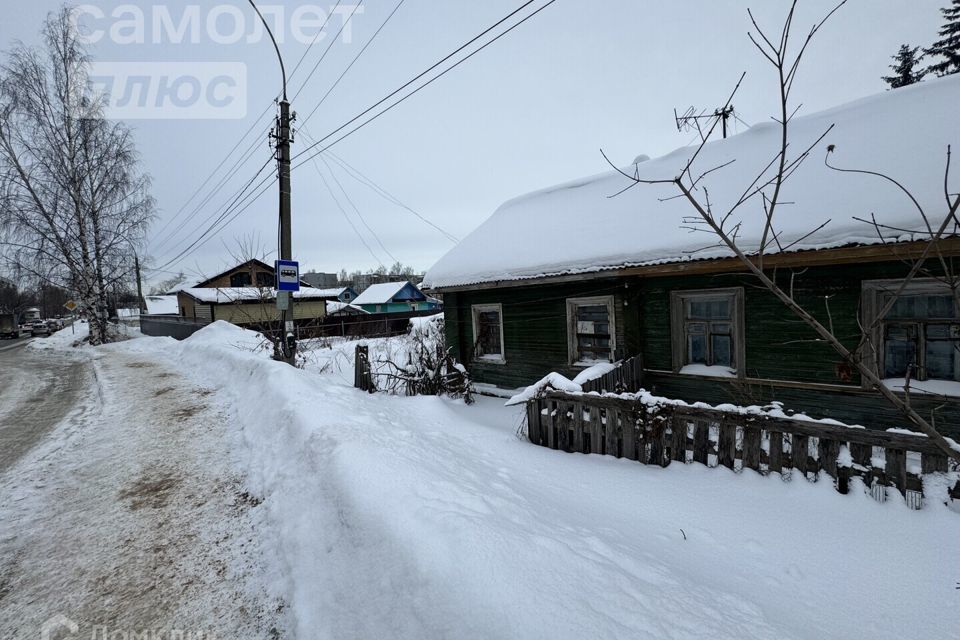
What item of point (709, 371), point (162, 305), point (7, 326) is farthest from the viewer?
point (162, 305)

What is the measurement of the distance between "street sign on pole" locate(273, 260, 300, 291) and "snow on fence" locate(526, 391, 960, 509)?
240 inches

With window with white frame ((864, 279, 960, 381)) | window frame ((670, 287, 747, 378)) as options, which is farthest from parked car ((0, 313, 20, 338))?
window with white frame ((864, 279, 960, 381))

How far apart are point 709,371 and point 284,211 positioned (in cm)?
920

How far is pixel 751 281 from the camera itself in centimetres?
643

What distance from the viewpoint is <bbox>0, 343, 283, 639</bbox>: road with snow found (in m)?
2.61

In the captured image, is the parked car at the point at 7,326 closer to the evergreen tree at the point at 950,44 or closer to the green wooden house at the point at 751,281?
the green wooden house at the point at 751,281

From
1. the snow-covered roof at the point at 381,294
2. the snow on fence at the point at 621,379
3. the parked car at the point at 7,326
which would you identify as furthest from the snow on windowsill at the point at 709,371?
the parked car at the point at 7,326

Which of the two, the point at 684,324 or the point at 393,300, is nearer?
the point at 684,324

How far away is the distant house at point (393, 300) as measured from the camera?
4116 centimetres

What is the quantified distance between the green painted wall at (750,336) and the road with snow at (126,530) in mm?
5756

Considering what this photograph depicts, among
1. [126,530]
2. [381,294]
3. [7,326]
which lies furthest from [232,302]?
[126,530]

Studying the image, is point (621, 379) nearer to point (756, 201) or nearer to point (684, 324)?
point (684, 324)

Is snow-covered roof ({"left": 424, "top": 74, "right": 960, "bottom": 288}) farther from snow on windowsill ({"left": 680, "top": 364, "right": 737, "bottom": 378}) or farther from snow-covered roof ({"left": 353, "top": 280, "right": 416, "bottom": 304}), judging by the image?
snow-covered roof ({"left": 353, "top": 280, "right": 416, "bottom": 304})

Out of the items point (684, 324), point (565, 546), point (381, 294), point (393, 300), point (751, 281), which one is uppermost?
point (381, 294)
